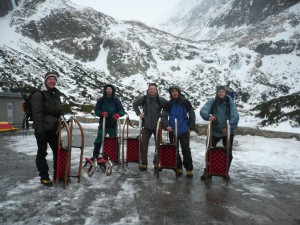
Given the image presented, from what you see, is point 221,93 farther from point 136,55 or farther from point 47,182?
point 136,55

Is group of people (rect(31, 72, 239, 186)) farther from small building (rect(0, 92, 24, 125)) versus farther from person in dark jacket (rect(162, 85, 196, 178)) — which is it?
small building (rect(0, 92, 24, 125))

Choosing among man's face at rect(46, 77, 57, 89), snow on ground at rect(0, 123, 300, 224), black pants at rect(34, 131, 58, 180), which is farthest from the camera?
man's face at rect(46, 77, 57, 89)

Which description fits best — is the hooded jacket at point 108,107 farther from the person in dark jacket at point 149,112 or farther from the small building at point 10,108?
the small building at point 10,108

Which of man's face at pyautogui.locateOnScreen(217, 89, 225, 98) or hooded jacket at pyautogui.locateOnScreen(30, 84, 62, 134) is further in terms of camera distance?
man's face at pyautogui.locateOnScreen(217, 89, 225, 98)

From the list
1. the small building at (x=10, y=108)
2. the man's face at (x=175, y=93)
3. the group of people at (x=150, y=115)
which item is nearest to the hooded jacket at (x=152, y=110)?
the group of people at (x=150, y=115)

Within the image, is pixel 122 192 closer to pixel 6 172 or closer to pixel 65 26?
pixel 6 172

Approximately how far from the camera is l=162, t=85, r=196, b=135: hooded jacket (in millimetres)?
7188

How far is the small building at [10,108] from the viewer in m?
21.8

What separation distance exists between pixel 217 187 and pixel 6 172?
15.4ft

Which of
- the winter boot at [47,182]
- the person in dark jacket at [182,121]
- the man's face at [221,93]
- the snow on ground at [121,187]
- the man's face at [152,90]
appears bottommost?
the snow on ground at [121,187]

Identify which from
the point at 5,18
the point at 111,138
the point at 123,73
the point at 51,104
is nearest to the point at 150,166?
the point at 111,138

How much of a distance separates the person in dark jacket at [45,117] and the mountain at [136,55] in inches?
2609

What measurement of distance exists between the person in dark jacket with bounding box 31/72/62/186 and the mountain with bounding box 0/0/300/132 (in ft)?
217

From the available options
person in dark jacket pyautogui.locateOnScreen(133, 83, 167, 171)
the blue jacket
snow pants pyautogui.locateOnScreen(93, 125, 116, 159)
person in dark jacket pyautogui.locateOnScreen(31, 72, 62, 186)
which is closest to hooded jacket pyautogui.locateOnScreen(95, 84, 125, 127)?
snow pants pyautogui.locateOnScreen(93, 125, 116, 159)
